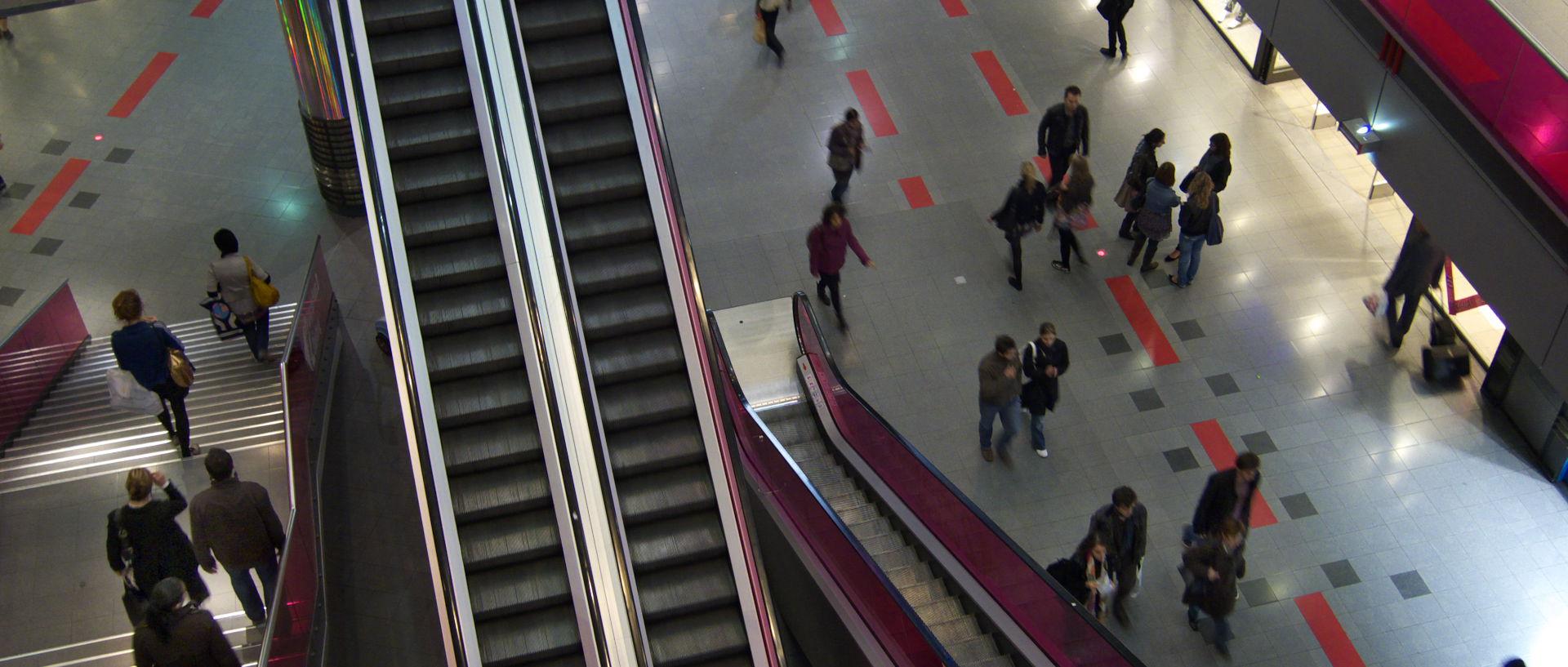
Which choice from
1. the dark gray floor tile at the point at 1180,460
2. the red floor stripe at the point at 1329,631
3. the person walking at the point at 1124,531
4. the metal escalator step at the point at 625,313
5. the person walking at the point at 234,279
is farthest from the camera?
the dark gray floor tile at the point at 1180,460

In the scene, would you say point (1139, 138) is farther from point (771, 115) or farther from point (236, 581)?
point (236, 581)

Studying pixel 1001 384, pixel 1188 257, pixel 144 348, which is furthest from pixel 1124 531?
pixel 144 348

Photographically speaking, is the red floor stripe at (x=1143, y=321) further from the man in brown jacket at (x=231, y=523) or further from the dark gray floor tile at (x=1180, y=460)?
the man in brown jacket at (x=231, y=523)

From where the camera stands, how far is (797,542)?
9.27 metres

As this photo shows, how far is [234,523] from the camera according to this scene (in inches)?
328

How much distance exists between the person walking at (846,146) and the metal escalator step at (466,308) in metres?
5.05

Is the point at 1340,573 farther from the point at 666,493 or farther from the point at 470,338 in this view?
the point at 470,338

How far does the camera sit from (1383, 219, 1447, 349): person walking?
1138 cm

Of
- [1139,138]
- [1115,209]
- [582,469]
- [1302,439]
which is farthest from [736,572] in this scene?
[1139,138]

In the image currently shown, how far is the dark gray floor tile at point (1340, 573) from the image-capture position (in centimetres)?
1024

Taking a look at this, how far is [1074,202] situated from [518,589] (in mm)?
6546

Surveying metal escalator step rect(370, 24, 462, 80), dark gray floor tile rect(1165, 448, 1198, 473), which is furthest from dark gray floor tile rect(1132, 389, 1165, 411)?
metal escalator step rect(370, 24, 462, 80)

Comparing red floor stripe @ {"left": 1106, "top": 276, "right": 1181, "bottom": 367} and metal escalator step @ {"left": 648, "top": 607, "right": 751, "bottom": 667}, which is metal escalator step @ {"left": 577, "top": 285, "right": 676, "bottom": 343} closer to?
metal escalator step @ {"left": 648, "top": 607, "right": 751, "bottom": 667}

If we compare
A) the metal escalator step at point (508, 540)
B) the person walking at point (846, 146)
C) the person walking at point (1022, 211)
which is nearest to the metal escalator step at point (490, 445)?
the metal escalator step at point (508, 540)
